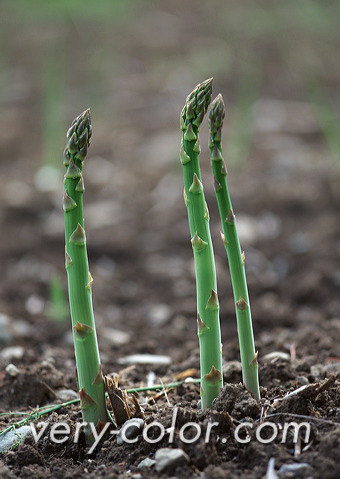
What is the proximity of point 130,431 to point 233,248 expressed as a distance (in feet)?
1.84

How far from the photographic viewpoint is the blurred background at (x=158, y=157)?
361 centimetres

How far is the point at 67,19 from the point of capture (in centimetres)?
764

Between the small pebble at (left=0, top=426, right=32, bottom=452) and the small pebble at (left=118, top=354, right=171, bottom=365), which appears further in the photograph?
the small pebble at (left=118, top=354, right=171, bottom=365)

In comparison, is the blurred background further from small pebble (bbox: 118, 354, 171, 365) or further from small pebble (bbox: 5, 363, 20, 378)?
small pebble (bbox: 5, 363, 20, 378)

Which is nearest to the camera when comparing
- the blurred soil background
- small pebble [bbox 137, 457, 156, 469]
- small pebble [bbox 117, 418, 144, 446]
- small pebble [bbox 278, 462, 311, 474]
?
small pebble [bbox 278, 462, 311, 474]

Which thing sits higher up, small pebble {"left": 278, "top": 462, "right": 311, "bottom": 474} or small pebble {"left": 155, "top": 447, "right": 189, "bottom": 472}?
small pebble {"left": 155, "top": 447, "right": 189, "bottom": 472}

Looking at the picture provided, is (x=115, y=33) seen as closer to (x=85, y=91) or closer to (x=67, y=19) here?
(x=67, y=19)

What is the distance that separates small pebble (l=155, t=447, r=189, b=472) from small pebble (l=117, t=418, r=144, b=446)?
15cm

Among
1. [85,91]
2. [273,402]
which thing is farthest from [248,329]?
[85,91]

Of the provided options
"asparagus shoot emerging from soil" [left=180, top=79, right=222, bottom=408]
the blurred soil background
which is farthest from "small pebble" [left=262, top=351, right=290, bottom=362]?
"asparagus shoot emerging from soil" [left=180, top=79, right=222, bottom=408]

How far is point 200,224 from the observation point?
1.87 metres

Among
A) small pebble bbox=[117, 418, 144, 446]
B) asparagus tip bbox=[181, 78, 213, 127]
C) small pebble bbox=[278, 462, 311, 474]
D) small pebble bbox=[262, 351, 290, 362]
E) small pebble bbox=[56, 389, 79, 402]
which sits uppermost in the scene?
asparagus tip bbox=[181, 78, 213, 127]

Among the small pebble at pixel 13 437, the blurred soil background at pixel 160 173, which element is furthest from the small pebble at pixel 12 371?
the small pebble at pixel 13 437

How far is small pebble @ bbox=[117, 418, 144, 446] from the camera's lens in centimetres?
188
